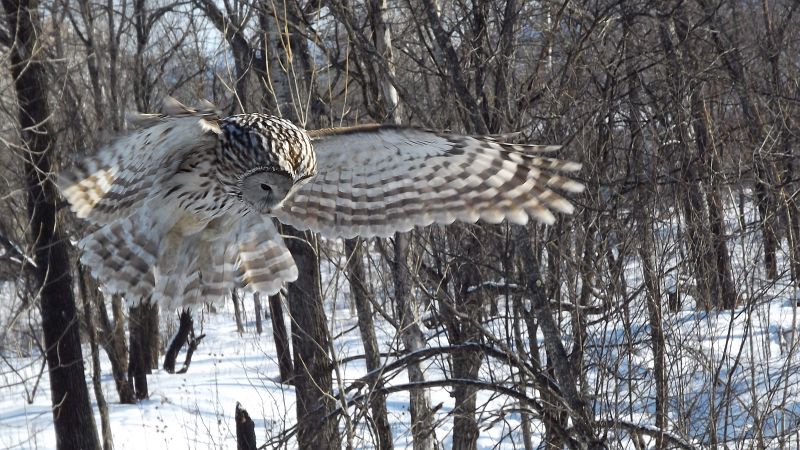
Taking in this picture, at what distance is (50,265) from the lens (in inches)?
460

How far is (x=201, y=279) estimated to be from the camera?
5.70m

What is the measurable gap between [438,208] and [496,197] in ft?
1.22

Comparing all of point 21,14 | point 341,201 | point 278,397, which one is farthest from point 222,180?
point 278,397

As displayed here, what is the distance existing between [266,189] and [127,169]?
802 mm

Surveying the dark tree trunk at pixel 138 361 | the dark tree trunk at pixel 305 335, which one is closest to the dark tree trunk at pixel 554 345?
the dark tree trunk at pixel 305 335

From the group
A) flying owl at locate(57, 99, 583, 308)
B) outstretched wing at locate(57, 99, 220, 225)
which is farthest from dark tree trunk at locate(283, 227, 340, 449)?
outstretched wing at locate(57, 99, 220, 225)

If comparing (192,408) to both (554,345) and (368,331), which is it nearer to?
(368,331)

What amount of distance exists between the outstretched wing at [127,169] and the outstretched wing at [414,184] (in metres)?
0.71

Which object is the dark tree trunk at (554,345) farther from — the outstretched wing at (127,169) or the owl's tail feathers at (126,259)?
the owl's tail feathers at (126,259)

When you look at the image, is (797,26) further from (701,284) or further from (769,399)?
(769,399)

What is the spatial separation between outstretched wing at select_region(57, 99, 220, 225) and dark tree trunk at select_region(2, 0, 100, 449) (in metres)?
6.24

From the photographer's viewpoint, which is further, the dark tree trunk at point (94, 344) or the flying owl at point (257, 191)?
the dark tree trunk at point (94, 344)

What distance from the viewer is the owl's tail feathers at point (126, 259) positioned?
5711 mm

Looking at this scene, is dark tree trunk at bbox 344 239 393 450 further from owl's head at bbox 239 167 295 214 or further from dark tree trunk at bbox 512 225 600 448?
owl's head at bbox 239 167 295 214
